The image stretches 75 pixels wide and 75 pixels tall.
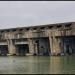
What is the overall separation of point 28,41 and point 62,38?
31.6 feet

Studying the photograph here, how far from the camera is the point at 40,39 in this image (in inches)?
2859

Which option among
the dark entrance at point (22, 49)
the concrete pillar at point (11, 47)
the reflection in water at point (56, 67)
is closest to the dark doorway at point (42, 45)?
the dark entrance at point (22, 49)

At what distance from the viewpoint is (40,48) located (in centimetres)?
7200

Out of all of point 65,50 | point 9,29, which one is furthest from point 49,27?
point 9,29

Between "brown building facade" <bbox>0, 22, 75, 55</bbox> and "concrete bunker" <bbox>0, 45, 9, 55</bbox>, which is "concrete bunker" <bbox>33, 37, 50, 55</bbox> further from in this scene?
"concrete bunker" <bbox>0, 45, 9, 55</bbox>

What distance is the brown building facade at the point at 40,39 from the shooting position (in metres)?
66.9

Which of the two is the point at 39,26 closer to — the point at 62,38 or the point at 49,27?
the point at 49,27

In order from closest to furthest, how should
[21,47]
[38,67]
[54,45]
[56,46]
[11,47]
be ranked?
[38,67] < [56,46] < [54,45] < [11,47] < [21,47]

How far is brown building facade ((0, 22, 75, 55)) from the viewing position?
66.9m

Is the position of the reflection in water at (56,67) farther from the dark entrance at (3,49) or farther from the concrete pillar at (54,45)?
the dark entrance at (3,49)

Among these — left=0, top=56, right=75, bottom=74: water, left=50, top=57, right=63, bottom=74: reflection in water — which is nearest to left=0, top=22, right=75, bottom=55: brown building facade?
left=0, top=56, right=75, bottom=74: water

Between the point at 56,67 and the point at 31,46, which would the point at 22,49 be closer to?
the point at 31,46

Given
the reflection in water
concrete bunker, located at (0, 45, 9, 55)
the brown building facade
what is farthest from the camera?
concrete bunker, located at (0, 45, 9, 55)

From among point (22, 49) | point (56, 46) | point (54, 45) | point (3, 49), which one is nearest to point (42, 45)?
point (54, 45)
